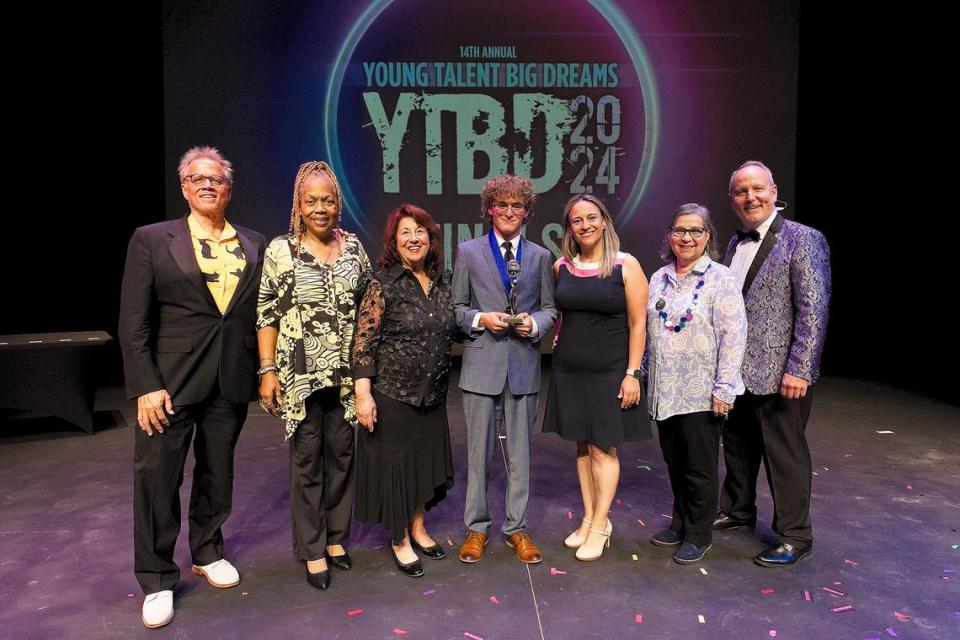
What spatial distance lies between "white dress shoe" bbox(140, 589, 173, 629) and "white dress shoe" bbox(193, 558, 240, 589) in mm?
191

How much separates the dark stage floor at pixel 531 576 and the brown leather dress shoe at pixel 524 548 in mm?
48

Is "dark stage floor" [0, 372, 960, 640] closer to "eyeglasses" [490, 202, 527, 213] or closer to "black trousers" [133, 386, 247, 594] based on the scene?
"black trousers" [133, 386, 247, 594]

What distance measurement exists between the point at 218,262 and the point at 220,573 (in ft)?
3.87

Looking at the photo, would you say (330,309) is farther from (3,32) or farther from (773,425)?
(3,32)

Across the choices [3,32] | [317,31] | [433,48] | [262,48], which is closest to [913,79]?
[433,48]

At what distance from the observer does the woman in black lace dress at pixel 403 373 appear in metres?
2.45

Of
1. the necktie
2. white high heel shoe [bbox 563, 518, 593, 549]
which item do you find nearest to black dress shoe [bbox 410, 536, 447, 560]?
white high heel shoe [bbox 563, 518, 593, 549]

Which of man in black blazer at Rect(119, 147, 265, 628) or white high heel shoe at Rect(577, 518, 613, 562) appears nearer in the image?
man in black blazer at Rect(119, 147, 265, 628)

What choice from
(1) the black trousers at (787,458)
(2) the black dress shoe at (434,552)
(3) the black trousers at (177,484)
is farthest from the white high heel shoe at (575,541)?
(3) the black trousers at (177,484)

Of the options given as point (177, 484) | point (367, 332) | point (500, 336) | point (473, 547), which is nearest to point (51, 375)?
point (177, 484)

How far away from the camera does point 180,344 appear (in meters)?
2.29

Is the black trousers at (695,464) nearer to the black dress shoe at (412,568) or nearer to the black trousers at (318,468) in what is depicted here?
the black dress shoe at (412,568)

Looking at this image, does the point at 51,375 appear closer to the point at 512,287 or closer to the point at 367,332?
the point at 367,332

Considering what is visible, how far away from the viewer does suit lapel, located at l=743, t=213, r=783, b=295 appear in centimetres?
261
